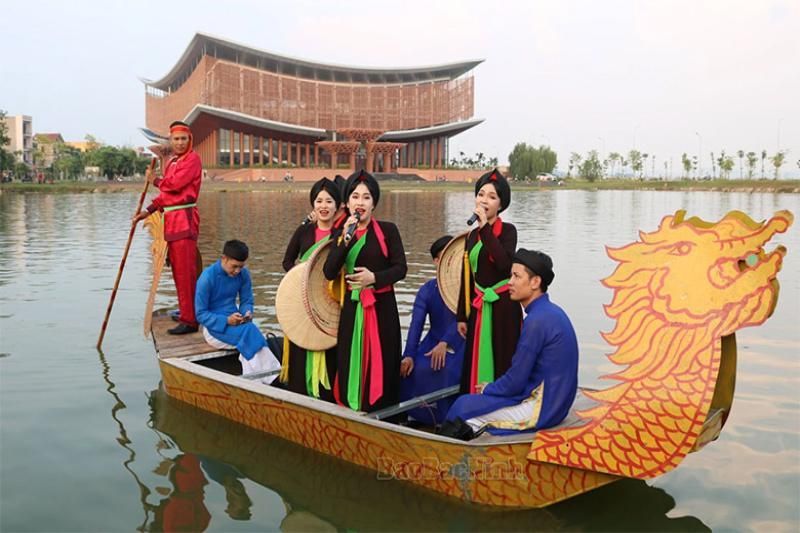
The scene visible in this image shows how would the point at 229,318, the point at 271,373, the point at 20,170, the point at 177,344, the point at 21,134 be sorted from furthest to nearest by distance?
the point at 21,134, the point at 20,170, the point at 177,344, the point at 229,318, the point at 271,373

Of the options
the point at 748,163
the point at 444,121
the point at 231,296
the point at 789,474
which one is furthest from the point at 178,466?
the point at 748,163

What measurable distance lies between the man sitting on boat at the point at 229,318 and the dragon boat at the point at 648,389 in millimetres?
1763

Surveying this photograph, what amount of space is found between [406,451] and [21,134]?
269ft

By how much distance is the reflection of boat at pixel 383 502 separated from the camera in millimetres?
3605

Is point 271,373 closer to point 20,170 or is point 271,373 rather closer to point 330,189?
point 330,189

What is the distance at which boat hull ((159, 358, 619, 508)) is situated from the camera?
11.1 feet

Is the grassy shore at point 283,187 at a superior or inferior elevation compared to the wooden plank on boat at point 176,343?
superior

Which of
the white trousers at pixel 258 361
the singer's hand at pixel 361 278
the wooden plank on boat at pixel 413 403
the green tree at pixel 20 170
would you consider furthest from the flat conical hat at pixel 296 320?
the green tree at pixel 20 170

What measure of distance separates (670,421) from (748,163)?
83.2m

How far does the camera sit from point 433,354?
4668 millimetres

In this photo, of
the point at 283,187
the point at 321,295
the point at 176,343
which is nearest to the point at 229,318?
the point at 176,343

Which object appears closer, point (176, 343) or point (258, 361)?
point (258, 361)

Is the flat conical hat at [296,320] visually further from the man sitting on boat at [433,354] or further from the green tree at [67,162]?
the green tree at [67,162]

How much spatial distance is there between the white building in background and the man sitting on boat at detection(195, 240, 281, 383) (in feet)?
250
